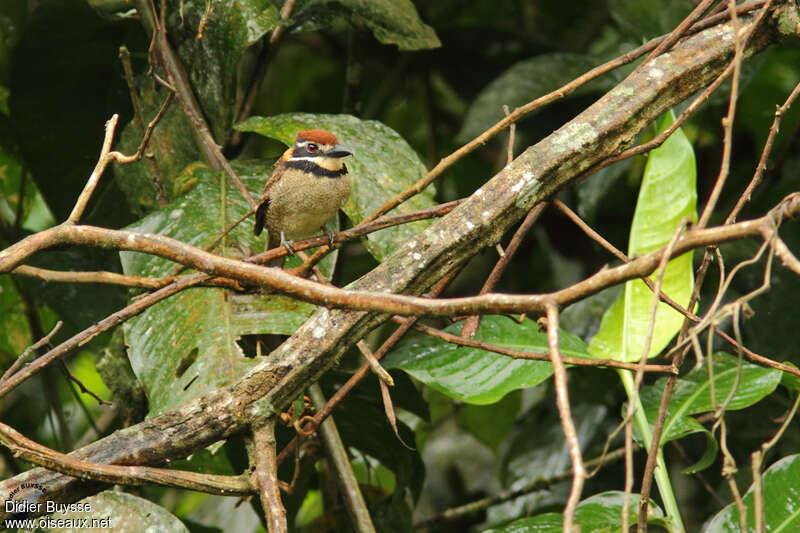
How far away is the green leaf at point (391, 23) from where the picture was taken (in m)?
2.97

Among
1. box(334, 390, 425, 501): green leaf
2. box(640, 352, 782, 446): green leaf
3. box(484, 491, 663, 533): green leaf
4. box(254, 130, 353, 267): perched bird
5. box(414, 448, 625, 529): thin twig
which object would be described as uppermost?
box(254, 130, 353, 267): perched bird

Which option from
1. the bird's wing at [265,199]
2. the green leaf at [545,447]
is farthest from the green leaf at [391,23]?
the green leaf at [545,447]

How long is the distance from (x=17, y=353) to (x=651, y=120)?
8.65 ft

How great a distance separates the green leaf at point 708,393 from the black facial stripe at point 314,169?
1.33 meters

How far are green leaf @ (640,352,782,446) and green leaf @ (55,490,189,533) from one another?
1.26 meters

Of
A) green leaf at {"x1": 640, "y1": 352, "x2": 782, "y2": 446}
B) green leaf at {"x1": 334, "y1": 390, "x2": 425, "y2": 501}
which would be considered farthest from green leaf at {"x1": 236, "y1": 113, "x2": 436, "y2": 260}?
green leaf at {"x1": 640, "y1": 352, "x2": 782, "y2": 446}

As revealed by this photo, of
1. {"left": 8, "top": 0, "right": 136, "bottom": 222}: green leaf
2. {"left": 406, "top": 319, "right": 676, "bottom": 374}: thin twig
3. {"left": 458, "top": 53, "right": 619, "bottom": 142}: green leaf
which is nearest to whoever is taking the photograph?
{"left": 406, "top": 319, "right": 676, "bottom": 374}: thin twig

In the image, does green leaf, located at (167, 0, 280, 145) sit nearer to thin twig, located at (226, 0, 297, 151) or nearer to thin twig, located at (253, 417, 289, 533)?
thin twig, located at (226, 0, 297, 151)

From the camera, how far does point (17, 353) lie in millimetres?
3461

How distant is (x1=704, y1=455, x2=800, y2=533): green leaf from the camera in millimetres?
2078

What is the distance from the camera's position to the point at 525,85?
372 centimetres

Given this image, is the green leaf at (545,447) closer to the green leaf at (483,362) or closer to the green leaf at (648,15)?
the green leaf at (483,362)

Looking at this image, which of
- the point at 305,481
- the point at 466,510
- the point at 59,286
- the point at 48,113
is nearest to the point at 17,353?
the point at 59,286

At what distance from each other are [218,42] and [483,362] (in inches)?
55.6
